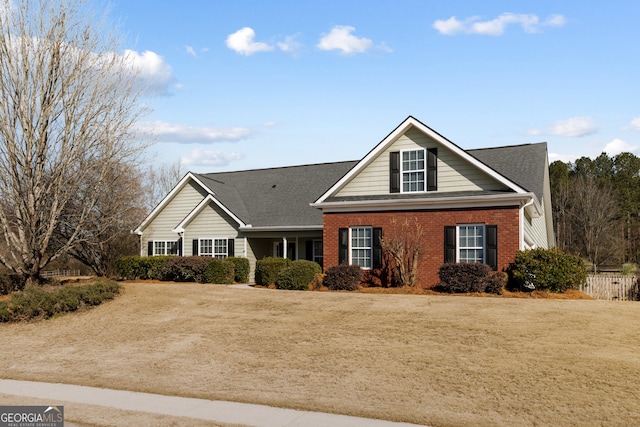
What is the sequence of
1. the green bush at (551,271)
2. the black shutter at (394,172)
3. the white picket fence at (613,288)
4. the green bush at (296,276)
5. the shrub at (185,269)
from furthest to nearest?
the shrub at (185,269) < the black shutter at (394,172) < the green bush at (296,276) < the white picket fence at (613,288) < the green bush at (551,271)

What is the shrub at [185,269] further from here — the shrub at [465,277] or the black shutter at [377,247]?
the shrub at [465,277]

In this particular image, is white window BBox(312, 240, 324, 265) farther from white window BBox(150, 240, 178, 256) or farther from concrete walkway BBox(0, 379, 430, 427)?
concrete walkway BBox(0, 379, 430, 427)

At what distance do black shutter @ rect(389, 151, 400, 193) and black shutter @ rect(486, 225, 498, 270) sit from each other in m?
4.17

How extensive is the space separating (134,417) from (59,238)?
1020 inches

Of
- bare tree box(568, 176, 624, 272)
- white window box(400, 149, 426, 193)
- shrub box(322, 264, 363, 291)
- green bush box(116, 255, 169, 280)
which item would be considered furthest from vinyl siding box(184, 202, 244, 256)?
bare tree box(568, 176, 624, 272)

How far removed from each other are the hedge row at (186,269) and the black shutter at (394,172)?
27.3 ft

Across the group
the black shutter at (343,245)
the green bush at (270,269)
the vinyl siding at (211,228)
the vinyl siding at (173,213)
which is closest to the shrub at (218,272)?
the green bush at (270,269)

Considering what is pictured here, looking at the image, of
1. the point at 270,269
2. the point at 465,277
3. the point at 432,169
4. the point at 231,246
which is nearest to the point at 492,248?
the point at 465,277

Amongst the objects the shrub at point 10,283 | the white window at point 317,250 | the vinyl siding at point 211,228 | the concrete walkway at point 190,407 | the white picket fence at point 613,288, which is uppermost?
the vinyl siding at point 211,228

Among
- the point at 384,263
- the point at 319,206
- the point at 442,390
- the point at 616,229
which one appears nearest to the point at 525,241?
the point at 384,263

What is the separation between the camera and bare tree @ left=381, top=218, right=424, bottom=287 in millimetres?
21922

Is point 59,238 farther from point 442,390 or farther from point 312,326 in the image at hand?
point 442,390

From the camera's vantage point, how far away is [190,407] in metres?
9.02

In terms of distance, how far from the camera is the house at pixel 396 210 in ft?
69.9
